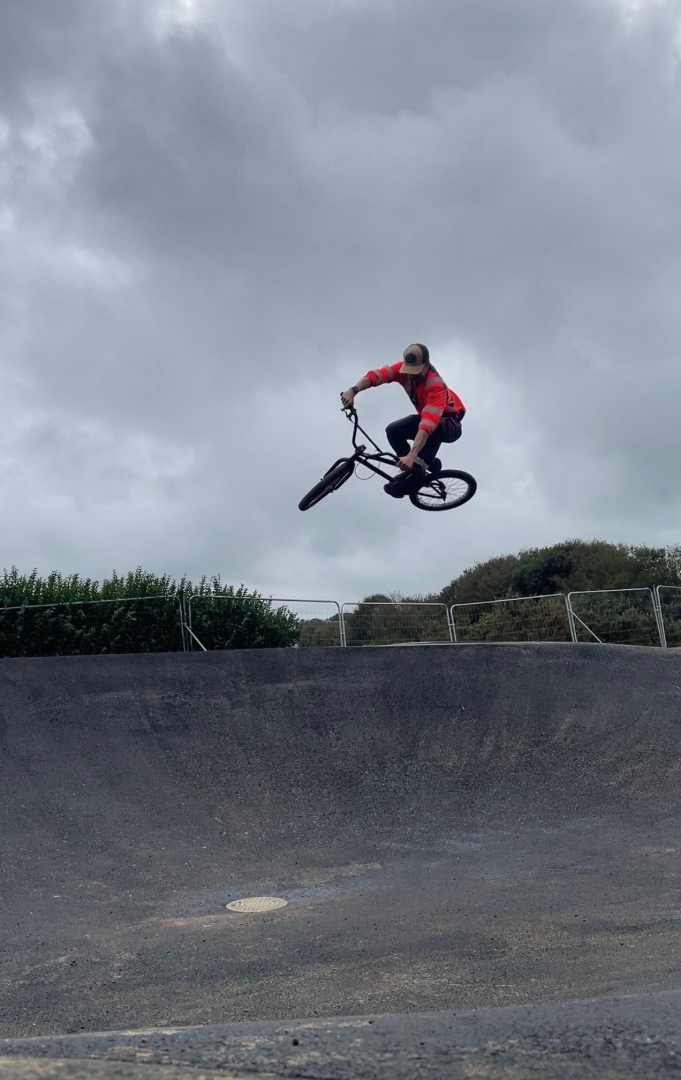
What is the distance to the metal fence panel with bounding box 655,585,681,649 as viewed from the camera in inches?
767

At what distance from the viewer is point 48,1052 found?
3340 mm

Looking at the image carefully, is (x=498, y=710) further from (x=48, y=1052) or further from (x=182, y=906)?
(x=48, y=1052)

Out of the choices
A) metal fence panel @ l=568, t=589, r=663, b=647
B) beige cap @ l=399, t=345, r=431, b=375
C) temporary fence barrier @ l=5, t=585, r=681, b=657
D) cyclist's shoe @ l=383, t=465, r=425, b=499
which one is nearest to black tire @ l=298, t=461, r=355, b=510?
cyclist's shoe @ l=383, t=465, r=425, b=499

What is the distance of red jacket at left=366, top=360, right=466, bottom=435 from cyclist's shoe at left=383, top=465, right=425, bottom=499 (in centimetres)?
59

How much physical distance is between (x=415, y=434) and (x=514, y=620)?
11.6m

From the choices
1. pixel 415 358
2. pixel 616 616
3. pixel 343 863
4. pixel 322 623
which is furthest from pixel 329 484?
pixel 616 616

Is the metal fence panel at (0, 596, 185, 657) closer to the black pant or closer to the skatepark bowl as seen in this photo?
the skatepark bowl

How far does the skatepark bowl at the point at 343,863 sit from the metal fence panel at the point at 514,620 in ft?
10.9

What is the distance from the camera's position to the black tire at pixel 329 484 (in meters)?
9.96

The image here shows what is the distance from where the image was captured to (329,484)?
1005cm

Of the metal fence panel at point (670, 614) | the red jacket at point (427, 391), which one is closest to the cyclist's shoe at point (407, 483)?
the red jacket at point (427, 391)

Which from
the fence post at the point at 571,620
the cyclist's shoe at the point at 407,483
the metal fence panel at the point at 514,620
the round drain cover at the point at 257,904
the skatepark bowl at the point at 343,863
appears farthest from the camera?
the metal fence panel at the point at 514,620

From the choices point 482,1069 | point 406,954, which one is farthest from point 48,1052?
point 406,954

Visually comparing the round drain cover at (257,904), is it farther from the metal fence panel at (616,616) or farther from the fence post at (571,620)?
the metal fence panel at (616,616)
